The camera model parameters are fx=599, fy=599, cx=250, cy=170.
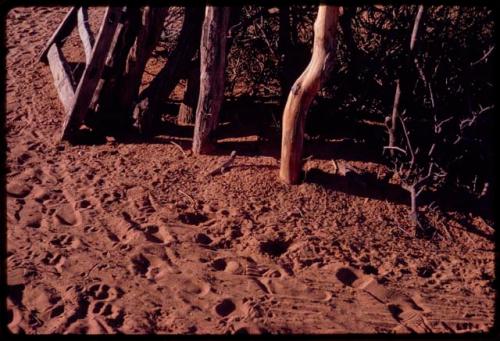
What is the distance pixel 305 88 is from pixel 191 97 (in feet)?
5.55

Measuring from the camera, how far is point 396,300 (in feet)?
14.8

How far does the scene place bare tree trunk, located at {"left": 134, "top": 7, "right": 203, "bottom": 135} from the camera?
20.2ft

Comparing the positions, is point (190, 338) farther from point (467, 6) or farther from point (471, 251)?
point (467, 6)

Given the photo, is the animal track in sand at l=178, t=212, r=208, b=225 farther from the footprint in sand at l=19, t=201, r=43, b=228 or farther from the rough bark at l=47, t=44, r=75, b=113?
the rough bark at l=47, t=44, r=75, b=113

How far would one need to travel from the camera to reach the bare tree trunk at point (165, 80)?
6152 millimetres

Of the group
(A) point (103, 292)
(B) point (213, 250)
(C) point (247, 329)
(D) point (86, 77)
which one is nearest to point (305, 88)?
(B) point (213, 250)

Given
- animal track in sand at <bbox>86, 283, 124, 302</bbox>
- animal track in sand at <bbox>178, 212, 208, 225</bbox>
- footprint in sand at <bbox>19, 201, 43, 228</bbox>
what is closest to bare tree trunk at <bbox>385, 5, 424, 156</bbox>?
animal track in sand at <bbox>178, 212, 208, 225</bbox>

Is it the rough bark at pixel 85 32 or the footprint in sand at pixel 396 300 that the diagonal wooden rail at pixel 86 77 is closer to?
the rough bark at pixel 85 32

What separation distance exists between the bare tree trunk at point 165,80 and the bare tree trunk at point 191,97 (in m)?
0.09

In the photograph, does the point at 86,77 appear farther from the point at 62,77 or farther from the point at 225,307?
the point at 225,307

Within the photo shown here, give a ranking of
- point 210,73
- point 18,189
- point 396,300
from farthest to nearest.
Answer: point 210,73, point 18,189, point 396,300

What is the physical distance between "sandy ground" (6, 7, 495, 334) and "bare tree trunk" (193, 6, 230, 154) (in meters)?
0.24

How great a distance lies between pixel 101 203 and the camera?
5.28m

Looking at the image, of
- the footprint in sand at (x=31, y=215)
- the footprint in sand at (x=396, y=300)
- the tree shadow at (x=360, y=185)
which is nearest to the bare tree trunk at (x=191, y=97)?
the tree shadow at (x=360, y=185)
